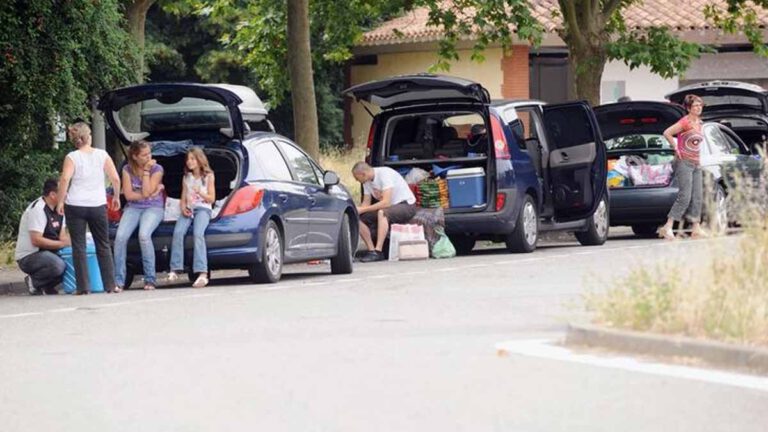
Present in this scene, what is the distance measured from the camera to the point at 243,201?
58.5 ft

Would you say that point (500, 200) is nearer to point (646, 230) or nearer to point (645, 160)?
point (645, 160)

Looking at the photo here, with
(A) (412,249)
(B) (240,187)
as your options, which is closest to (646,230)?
(A) (412,249)

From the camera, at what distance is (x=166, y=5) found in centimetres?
2938

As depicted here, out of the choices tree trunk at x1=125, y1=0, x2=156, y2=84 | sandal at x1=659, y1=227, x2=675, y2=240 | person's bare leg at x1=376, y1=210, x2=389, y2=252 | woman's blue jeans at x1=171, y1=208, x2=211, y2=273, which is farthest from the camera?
tree trunk at x1=125, y1=0, x2=156, y2=84

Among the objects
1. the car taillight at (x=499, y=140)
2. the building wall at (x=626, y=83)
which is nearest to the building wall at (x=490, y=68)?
the building wall at (x=626, y=83)

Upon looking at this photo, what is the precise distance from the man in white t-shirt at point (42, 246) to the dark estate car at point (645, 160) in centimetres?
941

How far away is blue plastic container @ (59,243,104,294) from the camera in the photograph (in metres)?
18.0

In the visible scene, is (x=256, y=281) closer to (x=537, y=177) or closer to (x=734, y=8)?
(x=537, y=177)

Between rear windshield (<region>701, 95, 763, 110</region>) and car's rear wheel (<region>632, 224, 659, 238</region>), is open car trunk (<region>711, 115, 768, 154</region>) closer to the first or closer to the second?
rear windshield (<region>701, 95, 763, 110</region>)

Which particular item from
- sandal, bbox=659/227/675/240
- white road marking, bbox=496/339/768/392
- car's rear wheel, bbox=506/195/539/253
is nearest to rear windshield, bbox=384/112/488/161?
car's rear wheel, bbox=506/195/539/253

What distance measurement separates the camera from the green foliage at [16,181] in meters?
23.5

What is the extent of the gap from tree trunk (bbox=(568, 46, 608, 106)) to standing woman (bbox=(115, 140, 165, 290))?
13211 mm

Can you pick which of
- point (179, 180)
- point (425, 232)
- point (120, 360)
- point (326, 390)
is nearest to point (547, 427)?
point (326, 390)

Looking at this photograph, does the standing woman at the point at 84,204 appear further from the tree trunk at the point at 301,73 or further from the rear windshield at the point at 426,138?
the tree trunk at the point at 301,73
